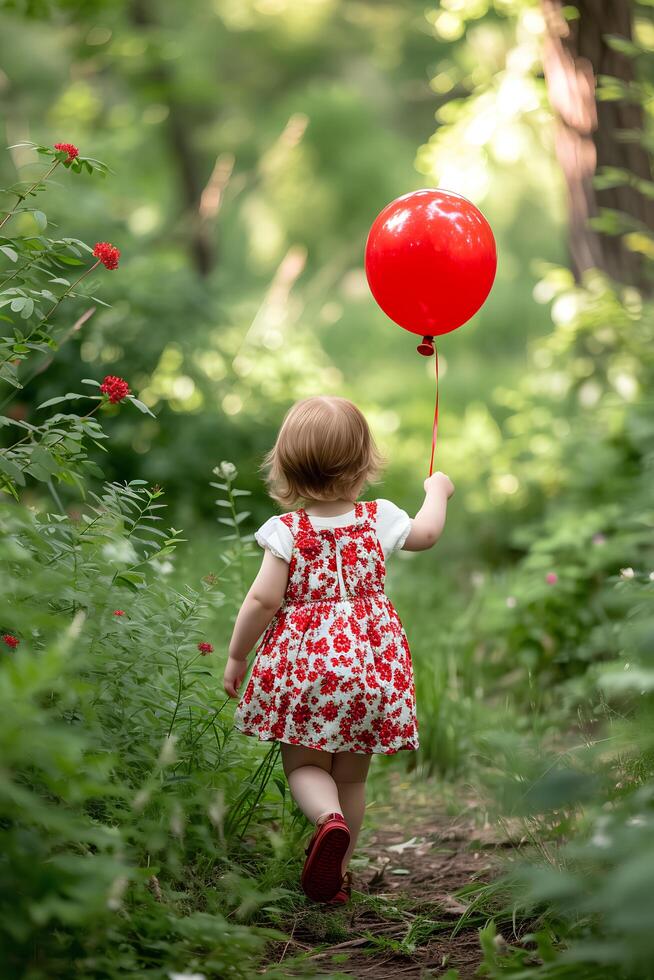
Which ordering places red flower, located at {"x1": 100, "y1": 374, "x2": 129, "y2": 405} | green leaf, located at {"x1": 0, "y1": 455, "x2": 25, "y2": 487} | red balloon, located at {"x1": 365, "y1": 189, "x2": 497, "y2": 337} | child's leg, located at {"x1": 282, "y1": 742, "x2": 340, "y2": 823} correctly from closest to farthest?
green leaf, located at {"x1": 0, "y1": 455, "x2": 25, "y2": 487}, red flower, located at {"x1": 100, "y1": 374, "x2": 129, "y2": 405}, child's leg, located at {"x1": 282, "y1": 742, "x2": 340, "y2": 823}, red balloon, located at {"x1": 365, "y1": 189, "x2": 497, "y2": 337}

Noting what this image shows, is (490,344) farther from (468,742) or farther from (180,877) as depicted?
(180,877)

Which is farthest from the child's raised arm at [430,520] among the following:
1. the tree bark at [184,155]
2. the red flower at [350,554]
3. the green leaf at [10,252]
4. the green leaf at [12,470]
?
the tree bark at [184,155]

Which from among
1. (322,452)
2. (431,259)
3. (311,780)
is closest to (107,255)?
(322,452)

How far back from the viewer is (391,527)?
2643mm

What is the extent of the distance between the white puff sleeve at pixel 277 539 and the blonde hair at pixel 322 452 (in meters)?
0.11

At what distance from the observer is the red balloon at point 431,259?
2689mm

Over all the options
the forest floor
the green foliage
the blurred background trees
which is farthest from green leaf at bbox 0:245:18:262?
the forest floor

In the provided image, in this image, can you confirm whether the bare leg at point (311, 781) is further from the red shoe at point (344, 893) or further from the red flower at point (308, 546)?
the red flower at point (308, 546)

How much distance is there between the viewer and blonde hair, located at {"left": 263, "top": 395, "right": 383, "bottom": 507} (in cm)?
256

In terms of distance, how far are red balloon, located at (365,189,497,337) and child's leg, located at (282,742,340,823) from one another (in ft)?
3.77

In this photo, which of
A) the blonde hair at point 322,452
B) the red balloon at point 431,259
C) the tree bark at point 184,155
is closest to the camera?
the blonde hair at point 322,452

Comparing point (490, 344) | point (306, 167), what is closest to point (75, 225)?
point (490, 344)

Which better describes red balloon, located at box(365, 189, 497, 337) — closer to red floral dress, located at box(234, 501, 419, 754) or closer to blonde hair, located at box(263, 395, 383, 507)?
blonde hair, located at box(263, 395, 383, 507)

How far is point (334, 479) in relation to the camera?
2594 mm
